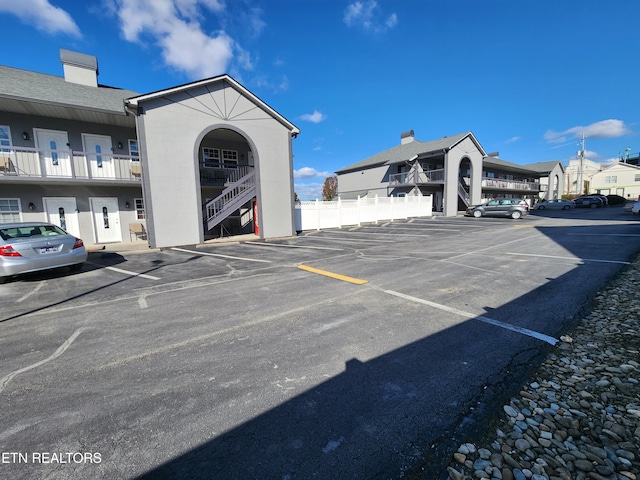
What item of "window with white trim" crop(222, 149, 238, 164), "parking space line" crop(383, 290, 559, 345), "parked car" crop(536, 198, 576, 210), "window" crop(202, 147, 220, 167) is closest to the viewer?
"parking space line" crop(383, 290, 559, 345)

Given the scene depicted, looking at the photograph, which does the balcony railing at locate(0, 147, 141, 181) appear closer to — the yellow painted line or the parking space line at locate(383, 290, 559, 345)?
the yellow painted line

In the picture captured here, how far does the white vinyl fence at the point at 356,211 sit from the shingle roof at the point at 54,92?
10853 mm

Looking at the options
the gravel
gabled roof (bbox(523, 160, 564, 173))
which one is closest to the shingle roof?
the gravel

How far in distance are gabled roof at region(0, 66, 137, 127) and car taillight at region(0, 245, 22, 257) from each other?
300 inches

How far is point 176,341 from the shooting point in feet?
12.1

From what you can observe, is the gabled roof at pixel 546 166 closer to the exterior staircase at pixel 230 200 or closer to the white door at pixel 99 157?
the exterior staircase at pixel 230 200

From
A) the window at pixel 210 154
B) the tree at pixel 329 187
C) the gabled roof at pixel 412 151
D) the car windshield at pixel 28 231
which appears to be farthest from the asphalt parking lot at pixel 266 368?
the tree at pixel 329 187

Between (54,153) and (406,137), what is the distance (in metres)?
33.5

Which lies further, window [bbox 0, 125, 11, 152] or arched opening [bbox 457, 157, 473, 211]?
arched opening [bbox 457, 157, 473, 211]

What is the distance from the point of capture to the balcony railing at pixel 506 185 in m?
32.5

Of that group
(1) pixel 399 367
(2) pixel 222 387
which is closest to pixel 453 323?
(1) pixel 399 367

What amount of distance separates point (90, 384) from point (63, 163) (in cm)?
1422

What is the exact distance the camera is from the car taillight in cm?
635

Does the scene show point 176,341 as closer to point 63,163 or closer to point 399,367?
point 399,367
